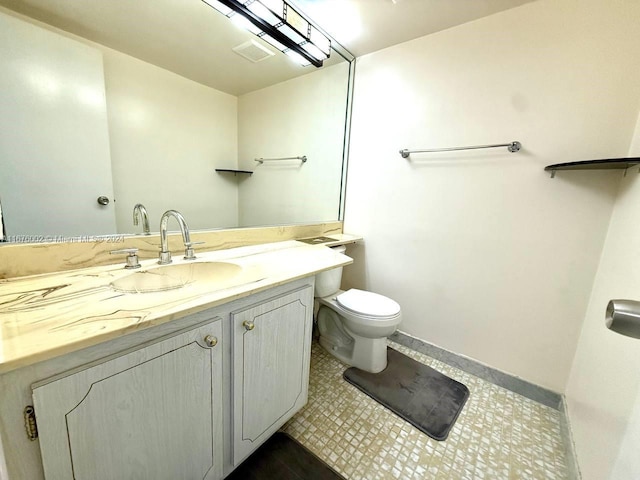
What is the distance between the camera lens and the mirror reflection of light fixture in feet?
4.02

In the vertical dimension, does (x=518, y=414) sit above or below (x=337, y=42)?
below

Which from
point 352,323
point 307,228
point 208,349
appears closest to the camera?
point 208,349

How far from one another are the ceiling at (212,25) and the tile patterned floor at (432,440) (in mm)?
2069

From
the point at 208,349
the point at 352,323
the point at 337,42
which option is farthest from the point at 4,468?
the point at 337,42

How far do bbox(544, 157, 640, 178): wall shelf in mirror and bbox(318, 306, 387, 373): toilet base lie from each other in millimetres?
1314

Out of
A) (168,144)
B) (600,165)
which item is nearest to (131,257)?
(168,144)

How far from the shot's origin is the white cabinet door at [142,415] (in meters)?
0.53

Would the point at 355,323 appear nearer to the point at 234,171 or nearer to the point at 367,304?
the point at 367,304

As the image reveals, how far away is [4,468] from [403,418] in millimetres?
1433

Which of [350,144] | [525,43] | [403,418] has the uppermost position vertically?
[525,43]

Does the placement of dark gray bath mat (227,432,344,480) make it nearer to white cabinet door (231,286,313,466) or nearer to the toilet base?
white cabinet door (231,286,313,466)

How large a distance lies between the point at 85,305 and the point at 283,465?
0.99 m

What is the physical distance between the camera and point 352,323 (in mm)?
1549

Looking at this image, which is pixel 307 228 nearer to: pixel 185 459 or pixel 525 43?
pixel 185 459
